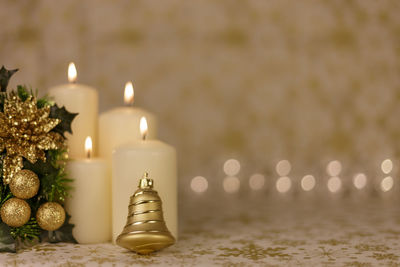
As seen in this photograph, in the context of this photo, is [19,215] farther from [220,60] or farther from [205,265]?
[220,60]

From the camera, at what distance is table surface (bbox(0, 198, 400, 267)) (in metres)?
0.62

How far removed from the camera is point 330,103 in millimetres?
1287

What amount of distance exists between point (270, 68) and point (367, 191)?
39 centimetres

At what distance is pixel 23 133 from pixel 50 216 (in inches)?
4.6

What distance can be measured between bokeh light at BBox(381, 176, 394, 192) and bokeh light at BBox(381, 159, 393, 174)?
A: 0.7 inches

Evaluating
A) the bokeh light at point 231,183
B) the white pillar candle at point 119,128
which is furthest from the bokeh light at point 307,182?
the white pillar candle at point 119,128

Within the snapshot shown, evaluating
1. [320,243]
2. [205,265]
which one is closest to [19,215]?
[205,265]

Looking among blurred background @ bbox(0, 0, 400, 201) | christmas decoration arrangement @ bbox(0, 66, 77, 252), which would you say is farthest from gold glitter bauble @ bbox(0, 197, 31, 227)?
blurred background @ bbox(0, 0, 400, 201)

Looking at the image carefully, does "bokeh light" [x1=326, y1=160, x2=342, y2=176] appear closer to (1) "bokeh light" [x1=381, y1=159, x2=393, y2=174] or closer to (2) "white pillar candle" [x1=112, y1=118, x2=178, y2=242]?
(1) "bokeh light" [x1=381, y1=159, x2=393, y2=174]

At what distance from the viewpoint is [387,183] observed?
4.10 feet

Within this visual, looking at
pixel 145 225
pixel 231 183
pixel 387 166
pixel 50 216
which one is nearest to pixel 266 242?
pixel 145 225

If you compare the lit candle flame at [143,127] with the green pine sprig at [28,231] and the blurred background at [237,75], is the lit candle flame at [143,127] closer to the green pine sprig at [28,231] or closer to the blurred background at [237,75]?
the green pine sprig at [28,231]

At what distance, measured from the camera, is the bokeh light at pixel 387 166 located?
50.1 inches

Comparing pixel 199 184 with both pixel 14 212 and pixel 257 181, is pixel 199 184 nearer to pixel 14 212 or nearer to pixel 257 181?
pixel 257 181
